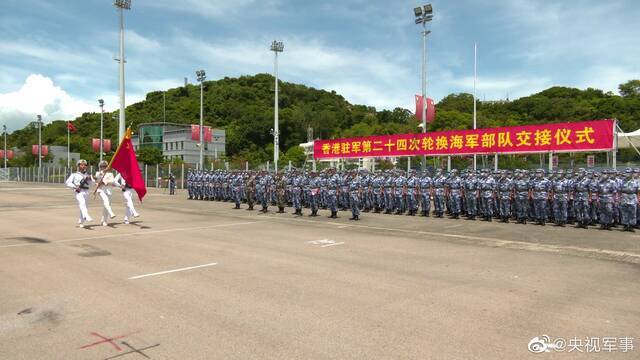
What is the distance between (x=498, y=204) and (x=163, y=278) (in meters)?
12.8

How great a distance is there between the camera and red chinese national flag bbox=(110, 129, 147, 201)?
15305mm

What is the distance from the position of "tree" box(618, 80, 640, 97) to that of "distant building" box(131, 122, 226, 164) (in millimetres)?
67312

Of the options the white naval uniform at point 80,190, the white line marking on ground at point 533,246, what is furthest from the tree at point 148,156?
the white line marking on ground at point 533,246

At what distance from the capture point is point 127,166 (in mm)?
15484

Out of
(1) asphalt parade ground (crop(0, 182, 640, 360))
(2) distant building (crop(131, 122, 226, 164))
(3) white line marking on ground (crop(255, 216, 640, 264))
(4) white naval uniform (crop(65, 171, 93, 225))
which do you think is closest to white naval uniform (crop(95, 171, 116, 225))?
(4) white naval uniform (crop(65, 171, 93, 225))

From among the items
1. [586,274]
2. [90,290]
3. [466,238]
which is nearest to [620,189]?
[466,238]

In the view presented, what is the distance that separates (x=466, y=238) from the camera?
13.0m

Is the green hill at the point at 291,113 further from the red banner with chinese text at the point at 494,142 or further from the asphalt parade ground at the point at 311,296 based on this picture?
the asphalt parade ground at the point at 311,296

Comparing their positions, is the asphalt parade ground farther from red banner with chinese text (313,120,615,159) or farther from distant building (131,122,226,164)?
distant building (131,122,226,164)

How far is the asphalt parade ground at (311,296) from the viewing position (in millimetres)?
4984

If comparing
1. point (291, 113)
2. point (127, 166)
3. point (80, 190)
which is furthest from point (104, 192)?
point (291, 113)

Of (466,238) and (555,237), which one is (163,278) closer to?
(466,238)

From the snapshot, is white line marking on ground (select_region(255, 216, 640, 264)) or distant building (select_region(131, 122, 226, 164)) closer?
white line marking on ground (select_region(255, 216, 640, 264))

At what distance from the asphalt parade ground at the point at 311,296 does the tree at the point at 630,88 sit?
257ft
